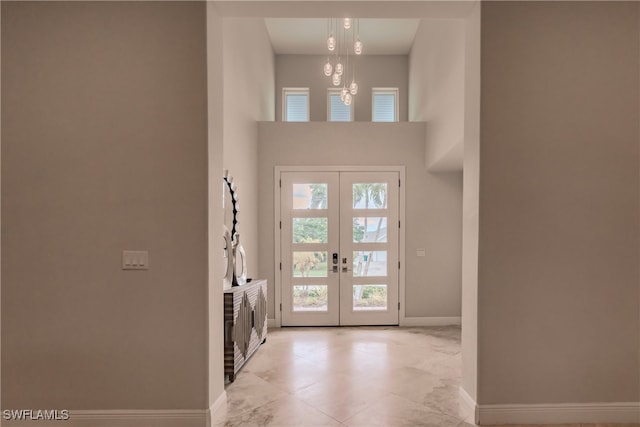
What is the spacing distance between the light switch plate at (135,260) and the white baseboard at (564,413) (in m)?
2.45

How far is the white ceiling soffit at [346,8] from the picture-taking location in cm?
268

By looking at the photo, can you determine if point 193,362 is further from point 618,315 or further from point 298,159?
point 298,159

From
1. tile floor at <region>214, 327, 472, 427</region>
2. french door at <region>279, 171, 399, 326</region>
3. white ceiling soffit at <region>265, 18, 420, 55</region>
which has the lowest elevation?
tile floor at <region>214, 327, 472, 427</region>

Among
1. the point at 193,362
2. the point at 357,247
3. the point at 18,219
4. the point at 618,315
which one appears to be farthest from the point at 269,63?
the point at 618,315

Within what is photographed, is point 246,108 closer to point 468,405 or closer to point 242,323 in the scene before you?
point 242,323

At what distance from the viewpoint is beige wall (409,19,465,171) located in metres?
4.15

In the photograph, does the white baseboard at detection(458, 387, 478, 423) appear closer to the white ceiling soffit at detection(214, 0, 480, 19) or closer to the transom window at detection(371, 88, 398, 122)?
the white ceiling soffit at detection(214, 0, 480, 19)

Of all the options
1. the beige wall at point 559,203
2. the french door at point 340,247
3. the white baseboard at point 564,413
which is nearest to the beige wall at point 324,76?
the french door at point 340,247

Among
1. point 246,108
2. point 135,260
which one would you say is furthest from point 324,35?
point 135,260

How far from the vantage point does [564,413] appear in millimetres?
2670

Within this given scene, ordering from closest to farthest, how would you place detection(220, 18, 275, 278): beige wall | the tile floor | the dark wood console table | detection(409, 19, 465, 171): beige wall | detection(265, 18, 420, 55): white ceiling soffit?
the tile floor
the dark wood console table
detection(409, 19, 465, 171): beige wall
detection(220, 18, 275, 278): beige wall
detection(265, 18, 420, 55): white ceiling soffit

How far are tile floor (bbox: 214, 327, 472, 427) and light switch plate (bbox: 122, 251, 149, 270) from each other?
3.96ft

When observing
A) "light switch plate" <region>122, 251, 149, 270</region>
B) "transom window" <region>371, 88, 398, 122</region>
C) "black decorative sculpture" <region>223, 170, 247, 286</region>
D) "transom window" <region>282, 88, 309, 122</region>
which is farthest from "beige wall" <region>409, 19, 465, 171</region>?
"light switch plate" <region>122, 251, 149, 270</region>

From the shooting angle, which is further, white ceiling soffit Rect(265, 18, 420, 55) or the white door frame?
white ceiling soffit Rect(265, 18, 420, 55)
